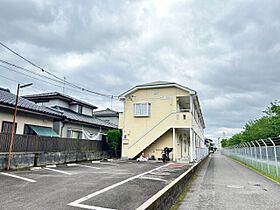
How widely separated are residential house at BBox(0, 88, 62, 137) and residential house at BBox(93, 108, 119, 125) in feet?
43.2

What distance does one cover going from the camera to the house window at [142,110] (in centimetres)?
1771

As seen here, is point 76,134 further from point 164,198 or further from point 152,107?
point 164,198

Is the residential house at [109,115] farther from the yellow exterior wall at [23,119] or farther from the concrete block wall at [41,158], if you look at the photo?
the yellow exterior wall at [23,119]

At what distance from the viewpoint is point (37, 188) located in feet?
19.8

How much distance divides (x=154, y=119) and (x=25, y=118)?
31.9 feet

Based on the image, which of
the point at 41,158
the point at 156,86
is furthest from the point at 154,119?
the point at 41,158

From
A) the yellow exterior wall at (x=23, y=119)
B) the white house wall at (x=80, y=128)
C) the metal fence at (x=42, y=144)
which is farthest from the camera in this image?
the white house wall at (x=80, y=128)

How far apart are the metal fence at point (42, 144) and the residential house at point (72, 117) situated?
82.6 inches

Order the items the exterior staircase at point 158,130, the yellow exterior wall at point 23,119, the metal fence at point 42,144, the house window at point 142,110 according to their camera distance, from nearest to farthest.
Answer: the metal fence at point 42,144
the yellow exterior wall at point 23,119
the exterior staircase at point 158,130
the house window at point 142,110

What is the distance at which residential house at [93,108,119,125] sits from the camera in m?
27.7

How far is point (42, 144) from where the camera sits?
11727 millimetres

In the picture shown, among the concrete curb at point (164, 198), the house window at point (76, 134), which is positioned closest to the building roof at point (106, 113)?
the house window at point (76, 134)

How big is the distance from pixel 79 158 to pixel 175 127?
750 cm

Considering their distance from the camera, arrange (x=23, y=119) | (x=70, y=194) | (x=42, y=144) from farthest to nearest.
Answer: (x=23, y=119) → (x=42, y=144) → (x=70, y=194)
